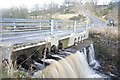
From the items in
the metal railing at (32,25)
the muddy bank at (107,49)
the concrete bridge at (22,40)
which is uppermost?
the metal railing at (32,25)

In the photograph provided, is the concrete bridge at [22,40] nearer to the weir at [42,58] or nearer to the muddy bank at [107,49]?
the weir at [42,58]

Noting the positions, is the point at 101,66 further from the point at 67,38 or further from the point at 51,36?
the point at 51,36

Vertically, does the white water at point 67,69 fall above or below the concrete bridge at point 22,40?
below

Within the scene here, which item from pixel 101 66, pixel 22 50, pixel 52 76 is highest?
pixel 22 50

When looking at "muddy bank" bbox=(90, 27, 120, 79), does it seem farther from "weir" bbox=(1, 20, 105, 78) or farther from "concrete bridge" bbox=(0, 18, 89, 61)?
"concrete bridge" bbox=(0, 18, 89, 61)

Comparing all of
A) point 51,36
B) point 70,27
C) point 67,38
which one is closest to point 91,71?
point 67,38

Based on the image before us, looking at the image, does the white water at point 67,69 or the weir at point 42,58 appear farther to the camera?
the white water at point 67,69

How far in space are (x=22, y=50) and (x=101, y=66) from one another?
4627 millimetres

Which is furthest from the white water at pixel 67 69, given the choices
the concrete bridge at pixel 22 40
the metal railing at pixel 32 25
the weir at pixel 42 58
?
the metal railing at pixel 32 25

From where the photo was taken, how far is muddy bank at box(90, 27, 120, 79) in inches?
335

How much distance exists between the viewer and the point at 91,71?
729cm

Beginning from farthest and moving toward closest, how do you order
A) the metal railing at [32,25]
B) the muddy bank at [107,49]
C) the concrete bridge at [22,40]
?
the muddy bank at [107,49]
the metal railing at [32,25]
the concrete bridge at [22,40]

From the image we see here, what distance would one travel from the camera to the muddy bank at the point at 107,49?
8.52m

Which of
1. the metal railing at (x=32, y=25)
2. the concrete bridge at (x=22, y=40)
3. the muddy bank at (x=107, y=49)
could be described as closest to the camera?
the concrete bridge at (x=22, y=40)
